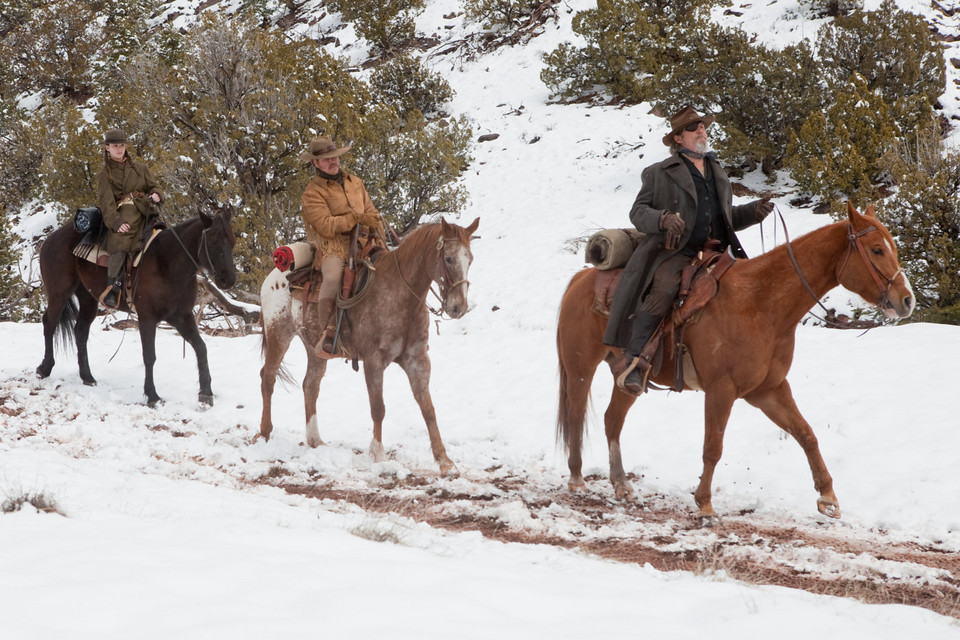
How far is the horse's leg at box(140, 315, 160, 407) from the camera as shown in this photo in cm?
895

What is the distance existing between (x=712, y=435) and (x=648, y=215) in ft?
5.97

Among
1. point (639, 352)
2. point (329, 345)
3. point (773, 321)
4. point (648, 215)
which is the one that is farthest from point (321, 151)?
point (773, 321)

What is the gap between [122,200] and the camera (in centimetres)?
927

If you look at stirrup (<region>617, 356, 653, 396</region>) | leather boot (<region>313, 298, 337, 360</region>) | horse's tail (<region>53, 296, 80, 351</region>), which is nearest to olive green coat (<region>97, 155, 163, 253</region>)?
horse's tail (<region>53, 296, 80, 351</region>)

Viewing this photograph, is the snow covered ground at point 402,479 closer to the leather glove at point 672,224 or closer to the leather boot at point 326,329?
the leather boot at point 326,329

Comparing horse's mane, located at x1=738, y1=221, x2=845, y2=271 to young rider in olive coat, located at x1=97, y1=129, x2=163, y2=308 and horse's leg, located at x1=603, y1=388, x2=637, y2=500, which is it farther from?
young rider in olive coat, located at x1=97, y1=129, x2=163, y2=308

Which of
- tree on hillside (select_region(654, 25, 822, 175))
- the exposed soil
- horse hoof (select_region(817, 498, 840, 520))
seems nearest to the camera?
the exposed soil

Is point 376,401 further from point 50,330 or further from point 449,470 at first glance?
point 50,330

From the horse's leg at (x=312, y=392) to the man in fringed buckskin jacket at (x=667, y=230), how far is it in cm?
350

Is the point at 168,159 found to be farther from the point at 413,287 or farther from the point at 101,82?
the point at 101,82

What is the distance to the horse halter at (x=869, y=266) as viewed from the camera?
4.83m

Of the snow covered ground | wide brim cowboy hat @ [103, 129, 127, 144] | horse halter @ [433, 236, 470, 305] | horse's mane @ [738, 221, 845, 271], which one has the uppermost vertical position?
wide brim cowboy hat @ [103, 129, 127, 144]

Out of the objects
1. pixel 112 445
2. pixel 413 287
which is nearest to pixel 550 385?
pixel 413 287

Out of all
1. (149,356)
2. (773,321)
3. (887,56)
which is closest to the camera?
(773,321)
